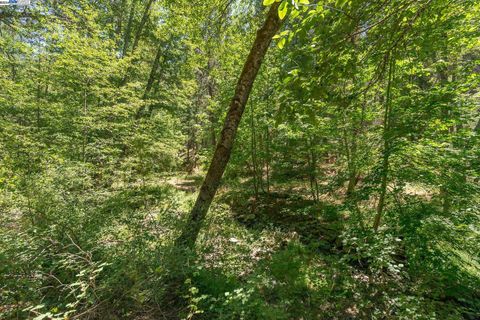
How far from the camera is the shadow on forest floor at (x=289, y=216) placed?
519cm

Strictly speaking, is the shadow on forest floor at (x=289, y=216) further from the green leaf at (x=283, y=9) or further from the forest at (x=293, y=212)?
the green leaf at (x=283, y=9)

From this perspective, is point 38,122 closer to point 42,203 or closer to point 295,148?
point 42,203

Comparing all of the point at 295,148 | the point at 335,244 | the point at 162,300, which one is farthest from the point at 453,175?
the point at 295,148

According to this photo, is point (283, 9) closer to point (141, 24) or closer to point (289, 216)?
point (289, 216)

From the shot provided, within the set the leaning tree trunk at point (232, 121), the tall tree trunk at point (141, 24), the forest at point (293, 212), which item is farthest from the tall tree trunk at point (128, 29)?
the leaning tree trunk at point (232, 121)

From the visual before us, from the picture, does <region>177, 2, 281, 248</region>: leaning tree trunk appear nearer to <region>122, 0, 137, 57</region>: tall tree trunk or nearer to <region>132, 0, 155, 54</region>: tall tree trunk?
<region>122, 0, 137, 57</region>: tall tree trunk

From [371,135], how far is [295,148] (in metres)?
2.71

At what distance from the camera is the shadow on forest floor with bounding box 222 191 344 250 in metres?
5.19

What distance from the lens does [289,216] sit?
22.0 feet

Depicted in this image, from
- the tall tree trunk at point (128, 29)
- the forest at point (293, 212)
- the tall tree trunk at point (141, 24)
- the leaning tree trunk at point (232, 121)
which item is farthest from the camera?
the tall tree trunk at point (141, 24)

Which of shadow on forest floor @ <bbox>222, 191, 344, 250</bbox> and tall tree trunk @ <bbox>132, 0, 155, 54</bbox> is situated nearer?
shadow on forest floor @ <bbox>222, 191, 344, 250</bbox>

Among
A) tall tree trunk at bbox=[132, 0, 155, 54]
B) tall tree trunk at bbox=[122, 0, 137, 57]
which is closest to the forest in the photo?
tall tree trunk at bbox=[122, 0, 137, 57]

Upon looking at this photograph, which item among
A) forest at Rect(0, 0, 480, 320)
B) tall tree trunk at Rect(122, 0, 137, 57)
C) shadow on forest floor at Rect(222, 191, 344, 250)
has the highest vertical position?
tall tree trunk at Rect(122, 0, 137, 57)

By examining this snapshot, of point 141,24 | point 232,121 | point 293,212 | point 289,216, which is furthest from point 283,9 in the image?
point 141,24
